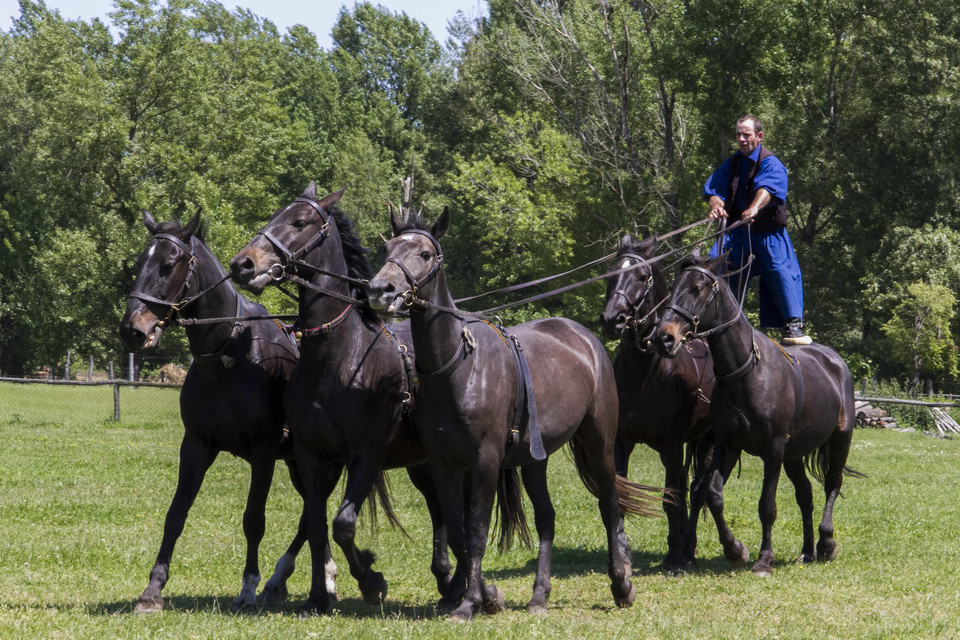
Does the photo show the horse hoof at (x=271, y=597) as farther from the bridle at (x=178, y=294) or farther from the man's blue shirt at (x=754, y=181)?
the man's blue shirt at (x=754, y=181)

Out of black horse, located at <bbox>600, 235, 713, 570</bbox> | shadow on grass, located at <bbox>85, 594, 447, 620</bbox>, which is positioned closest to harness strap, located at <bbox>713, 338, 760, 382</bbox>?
black horse, located at <bbox>600, 235, 713, 570</bbox>

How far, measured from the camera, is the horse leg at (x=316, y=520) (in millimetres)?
6793

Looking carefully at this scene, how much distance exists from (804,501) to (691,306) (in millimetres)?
2873

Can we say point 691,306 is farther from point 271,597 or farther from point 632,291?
point 271,597

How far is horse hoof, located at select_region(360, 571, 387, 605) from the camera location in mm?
7223

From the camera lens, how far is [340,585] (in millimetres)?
8781

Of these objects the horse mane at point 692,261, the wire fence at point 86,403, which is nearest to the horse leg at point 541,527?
the horse mane at point 692,261

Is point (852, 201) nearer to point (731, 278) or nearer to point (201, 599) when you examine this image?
point (731, 278)

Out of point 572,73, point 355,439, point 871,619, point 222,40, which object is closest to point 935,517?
point 871,619

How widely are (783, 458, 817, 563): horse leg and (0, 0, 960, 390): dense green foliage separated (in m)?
24.6

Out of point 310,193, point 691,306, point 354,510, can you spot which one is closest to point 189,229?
point 310,193

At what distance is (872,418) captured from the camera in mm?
29906

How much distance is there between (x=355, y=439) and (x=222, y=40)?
53.8m

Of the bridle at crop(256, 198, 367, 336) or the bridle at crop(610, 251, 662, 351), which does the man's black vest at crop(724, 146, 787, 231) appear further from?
the bridle at crop(256, 198, 367, 336)
